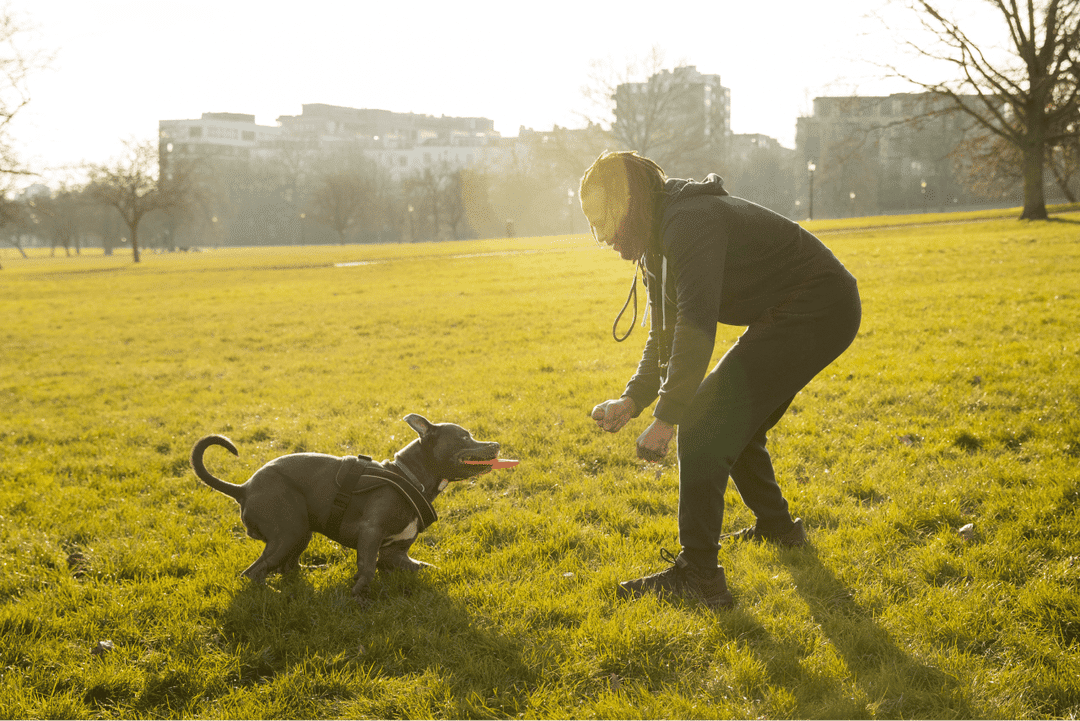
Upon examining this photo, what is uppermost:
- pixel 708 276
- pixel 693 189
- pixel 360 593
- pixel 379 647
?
pixel 693 189

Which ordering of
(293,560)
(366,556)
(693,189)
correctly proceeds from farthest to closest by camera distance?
1. (293,560)
2. (366,556)
3. (693,189)

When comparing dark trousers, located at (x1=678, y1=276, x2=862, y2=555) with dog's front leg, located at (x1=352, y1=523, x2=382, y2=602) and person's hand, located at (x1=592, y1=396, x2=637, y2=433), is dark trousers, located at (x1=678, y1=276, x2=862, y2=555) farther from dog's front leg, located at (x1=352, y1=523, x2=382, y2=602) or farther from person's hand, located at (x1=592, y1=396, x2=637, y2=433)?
dog's front leg, located at (x1=352, y1=523, x2=382, y2=602)

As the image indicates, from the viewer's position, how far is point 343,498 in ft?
12.8

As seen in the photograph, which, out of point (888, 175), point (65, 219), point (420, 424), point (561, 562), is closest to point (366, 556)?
point (420, 424)

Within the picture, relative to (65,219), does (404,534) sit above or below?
below

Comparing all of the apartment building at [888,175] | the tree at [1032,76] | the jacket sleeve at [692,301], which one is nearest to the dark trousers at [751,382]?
the jacket sleeve at [692,301]

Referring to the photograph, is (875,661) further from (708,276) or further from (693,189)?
(693,189)

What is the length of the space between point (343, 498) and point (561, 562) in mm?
1367

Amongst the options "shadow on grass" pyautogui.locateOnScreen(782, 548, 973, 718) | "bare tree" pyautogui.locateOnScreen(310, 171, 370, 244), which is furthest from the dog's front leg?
"bare tree" pyautogui.locateOnScreen(310, 171, 370, 244)

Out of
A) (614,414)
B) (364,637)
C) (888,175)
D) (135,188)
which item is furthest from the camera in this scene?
(888,175)

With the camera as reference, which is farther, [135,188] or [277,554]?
[135,188]

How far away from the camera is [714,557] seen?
3.63 metres

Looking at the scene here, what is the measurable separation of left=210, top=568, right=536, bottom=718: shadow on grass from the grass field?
2 centimetres

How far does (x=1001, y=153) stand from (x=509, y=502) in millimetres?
41170
